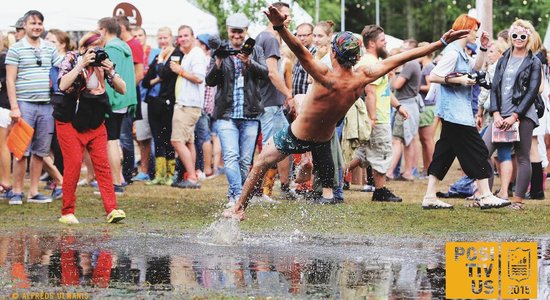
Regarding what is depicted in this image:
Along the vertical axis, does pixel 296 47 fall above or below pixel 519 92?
above

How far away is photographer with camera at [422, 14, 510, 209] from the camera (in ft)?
41.1

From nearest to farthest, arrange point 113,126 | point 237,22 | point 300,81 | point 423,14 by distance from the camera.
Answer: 1. point 237,22
2. point 300,81
3. point 113,126
4. point 423,14

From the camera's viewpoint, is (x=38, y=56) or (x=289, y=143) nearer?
(x=289, y=143)

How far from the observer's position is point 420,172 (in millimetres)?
19859

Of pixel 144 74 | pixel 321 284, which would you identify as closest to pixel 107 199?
pixel 321 284

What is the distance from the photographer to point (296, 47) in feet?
31.8

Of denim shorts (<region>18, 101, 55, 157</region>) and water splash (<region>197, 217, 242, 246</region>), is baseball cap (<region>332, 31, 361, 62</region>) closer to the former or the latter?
water splash (<region>197, 217, 242, 246</region>)

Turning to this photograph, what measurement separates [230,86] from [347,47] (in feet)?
9.81

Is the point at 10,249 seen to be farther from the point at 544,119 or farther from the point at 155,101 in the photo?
the point at 544,119

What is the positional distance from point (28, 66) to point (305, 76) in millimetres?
3273

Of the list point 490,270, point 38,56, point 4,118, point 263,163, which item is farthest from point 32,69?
point 490,270

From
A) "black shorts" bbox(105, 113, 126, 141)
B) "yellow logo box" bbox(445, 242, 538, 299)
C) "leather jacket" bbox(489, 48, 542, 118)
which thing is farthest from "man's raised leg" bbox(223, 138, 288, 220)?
"black shorts" bbox(105, 113, 126, 141)

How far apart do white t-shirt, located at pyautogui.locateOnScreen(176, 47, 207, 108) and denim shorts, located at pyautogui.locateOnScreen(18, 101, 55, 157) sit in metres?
2.94

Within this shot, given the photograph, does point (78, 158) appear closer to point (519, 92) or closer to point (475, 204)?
point (475, 204)
